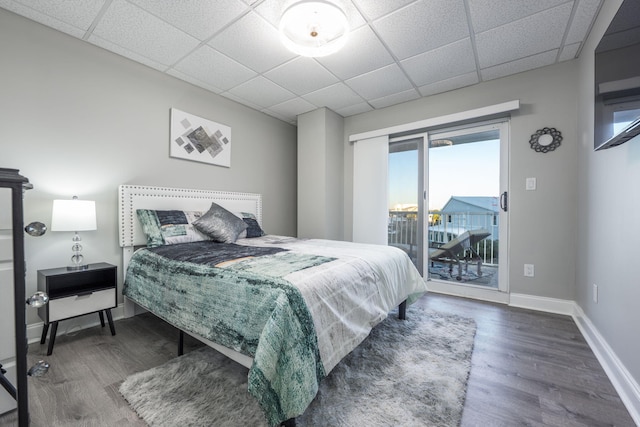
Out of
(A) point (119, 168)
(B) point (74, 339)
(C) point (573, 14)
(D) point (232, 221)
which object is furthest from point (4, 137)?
(C) point (573, 14)

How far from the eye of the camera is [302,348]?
1.12 meters

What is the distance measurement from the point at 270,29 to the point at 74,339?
296 cm

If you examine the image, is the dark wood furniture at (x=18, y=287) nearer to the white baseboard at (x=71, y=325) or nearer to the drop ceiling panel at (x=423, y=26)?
the white baseboard at (x=71, y=325)

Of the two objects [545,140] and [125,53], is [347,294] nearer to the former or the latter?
[545,140]

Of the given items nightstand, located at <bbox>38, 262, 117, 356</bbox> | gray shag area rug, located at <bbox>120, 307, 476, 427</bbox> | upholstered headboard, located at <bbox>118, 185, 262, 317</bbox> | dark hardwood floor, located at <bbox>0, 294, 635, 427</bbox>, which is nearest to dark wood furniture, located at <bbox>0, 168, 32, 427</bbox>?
dark hardwood floor, located at <bbox>0, 294, 635, 427</bbox>

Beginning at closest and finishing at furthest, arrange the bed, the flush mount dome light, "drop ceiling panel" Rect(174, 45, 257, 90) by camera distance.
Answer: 1. the bed
2. the flush mount dome light
3. "drop ceiling panel" Rect(174, 45, 257, 90)

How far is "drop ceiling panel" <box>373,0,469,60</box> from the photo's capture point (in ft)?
6.40

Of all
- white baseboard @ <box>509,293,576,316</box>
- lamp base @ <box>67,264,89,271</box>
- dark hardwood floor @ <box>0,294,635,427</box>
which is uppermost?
lamp base @ <box>67,264,89,271</box>

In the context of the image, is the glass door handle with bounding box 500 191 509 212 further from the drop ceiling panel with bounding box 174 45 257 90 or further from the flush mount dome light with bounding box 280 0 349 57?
the drop ceiling panel with bounding box 174 45 257 90

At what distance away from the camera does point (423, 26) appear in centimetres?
214

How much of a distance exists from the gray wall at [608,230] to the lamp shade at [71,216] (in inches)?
139

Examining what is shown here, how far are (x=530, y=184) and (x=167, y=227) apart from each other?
3.76 m

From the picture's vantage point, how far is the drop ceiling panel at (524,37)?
2.04 m

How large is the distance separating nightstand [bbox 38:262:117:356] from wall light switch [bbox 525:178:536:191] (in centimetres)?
404
